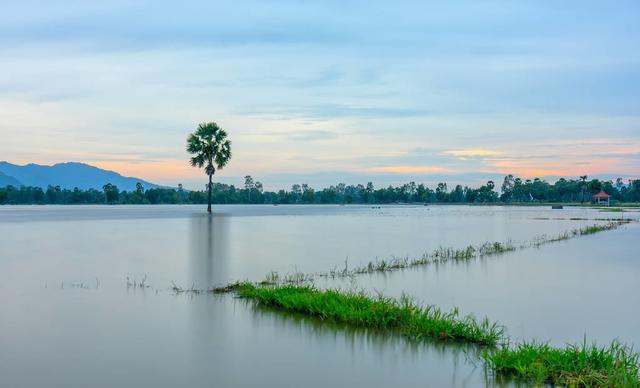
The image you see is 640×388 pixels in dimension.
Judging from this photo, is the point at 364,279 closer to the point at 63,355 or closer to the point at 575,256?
the point at 63,355

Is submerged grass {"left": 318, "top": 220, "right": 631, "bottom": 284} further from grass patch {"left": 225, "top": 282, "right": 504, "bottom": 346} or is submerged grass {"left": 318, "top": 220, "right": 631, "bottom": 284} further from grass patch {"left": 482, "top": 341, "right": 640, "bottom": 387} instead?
grass patch {"left": 482, "top": 341, "right": 640, "bottom": 387}

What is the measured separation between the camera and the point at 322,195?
194m

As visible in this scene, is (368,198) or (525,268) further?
(368,198)

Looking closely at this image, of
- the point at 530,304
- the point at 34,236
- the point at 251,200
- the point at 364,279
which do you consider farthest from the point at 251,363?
the point at 251,200

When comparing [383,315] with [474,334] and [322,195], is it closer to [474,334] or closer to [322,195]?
[474,334]

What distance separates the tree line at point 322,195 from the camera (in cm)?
15200

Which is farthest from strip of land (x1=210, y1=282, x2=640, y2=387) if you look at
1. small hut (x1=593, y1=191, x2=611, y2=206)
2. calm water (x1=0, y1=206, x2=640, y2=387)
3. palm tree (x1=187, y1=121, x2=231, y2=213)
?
small hut (x1=593, y1=191, x2=611, y2=206)

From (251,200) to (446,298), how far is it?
16627 centimetres

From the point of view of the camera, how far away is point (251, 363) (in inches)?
338

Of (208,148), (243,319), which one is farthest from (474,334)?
(208,148)

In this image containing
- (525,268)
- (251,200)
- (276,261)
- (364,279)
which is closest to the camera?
(364,279)

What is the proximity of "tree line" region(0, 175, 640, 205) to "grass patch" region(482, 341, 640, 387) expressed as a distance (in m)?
149

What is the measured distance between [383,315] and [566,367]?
3682 millimetres

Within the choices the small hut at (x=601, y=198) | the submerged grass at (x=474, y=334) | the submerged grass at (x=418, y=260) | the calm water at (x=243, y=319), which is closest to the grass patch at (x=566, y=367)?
the submerged grass at (x=474, y=334)
